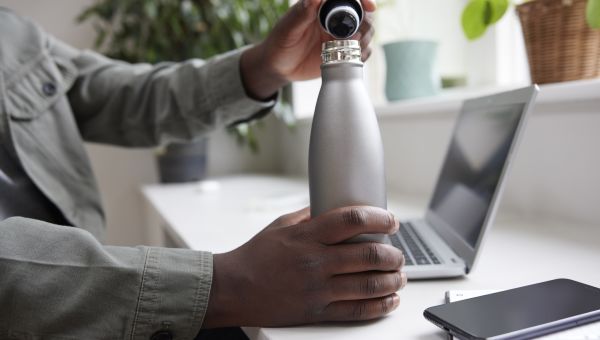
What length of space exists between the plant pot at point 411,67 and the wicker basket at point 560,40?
40 centimetres

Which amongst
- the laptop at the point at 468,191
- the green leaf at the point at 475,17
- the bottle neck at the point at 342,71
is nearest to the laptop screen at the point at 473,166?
the laptop at the point at 468,191

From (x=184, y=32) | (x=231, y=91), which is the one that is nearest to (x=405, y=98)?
(x=231, y=91)

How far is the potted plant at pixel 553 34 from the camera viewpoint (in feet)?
2.38

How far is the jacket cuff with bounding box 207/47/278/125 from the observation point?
0.85 meters

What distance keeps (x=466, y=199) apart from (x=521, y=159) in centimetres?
33

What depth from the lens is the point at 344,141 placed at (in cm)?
40

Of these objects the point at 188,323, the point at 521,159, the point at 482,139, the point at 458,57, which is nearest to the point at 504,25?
the point at 458,57

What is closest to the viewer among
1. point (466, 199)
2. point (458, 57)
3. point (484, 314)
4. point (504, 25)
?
point (484, 314)

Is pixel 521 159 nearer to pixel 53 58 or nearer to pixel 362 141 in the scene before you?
pixel 362 141

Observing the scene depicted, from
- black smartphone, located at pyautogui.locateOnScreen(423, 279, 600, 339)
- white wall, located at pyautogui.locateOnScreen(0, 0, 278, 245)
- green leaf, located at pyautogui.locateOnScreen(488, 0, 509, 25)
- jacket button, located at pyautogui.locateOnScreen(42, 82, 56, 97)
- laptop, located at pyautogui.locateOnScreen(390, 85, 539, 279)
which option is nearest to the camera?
black smartphone, located at pyautogui.locateOnScreen(423, 279, 600, 339)

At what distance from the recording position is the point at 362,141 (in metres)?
0.40

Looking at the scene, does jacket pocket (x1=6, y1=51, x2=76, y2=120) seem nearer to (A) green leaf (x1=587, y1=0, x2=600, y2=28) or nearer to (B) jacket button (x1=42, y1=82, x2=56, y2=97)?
(B) jacket button (x1=42, y1=82, x2=56, y2=97)

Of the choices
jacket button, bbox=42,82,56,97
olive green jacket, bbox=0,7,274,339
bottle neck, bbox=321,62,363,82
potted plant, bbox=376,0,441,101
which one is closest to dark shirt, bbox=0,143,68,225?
olive green jacket, bbox=0,7,274,339

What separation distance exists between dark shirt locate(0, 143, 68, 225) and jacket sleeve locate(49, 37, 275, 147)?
0.26 meters
